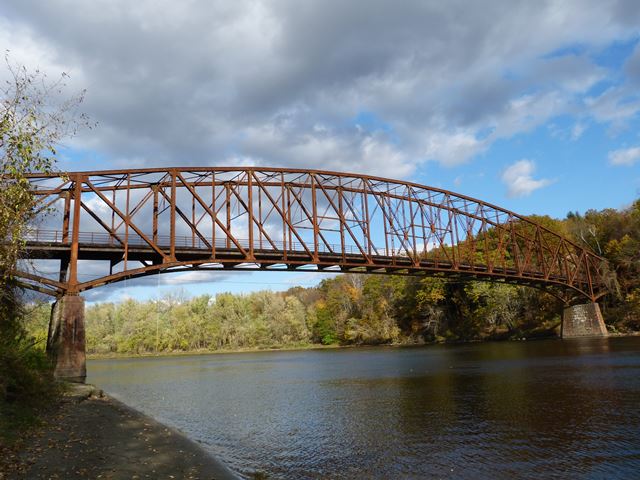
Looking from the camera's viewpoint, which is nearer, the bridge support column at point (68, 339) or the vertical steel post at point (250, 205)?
the bridge support column at point (68, 339)

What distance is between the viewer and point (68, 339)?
40062 mm

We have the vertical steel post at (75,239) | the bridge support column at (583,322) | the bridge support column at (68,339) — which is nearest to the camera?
the bridge support column at (68,339)

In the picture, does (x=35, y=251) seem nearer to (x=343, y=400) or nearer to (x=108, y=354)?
(x=343, y=400)

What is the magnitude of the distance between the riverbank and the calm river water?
1953 millimetres

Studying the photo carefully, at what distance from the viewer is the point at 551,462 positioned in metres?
14.5

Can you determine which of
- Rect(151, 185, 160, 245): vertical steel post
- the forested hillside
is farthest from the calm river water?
the forested hillside

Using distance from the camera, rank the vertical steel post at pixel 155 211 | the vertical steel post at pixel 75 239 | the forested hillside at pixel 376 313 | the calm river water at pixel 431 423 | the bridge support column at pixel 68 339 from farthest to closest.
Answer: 1. the forested hillside at pixel 376 313
2. the vertical steel post at pixel 155 211
3. the vertical steel post at pixel 75 239
4. the bridge support column at pixel 68 339
5. the calm river water at pixel 431 423

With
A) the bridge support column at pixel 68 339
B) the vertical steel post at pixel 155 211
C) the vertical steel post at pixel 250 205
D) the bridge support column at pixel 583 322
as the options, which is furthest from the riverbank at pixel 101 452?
the bridge support column at pixel 583 322

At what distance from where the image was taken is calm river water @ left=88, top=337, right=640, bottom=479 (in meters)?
15.0

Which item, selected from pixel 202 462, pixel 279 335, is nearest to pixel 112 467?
pixel 202 462

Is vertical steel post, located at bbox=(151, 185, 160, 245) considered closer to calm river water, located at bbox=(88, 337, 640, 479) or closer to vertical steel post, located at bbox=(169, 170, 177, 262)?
vertical steel post, located at bbox=(169, 170, 177, 262)

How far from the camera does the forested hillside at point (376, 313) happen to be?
9519 cm

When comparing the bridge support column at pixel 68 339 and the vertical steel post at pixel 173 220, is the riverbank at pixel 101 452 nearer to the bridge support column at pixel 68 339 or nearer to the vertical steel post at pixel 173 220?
the bridge support column at pixel 68 339

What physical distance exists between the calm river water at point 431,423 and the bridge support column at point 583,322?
51071 mm
